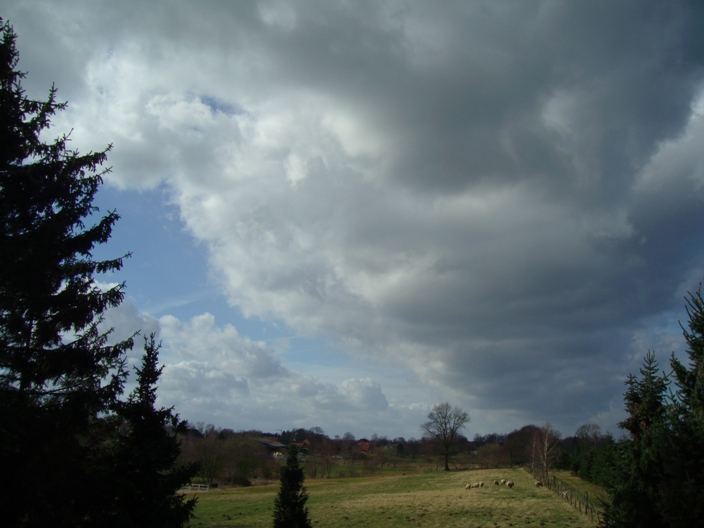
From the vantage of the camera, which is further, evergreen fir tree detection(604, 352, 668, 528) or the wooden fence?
the wooden fence

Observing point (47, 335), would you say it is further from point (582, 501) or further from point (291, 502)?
point (582, 501)

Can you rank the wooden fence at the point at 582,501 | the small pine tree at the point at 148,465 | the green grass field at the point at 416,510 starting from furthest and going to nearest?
the green grass field at the point at 416,510 → the wooden fence at the point at 582,501 → the small pine tree at the point at 148,465

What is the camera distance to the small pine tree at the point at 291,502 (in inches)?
1054

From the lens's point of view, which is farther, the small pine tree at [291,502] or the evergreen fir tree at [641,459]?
the small pine tree at [291,502]

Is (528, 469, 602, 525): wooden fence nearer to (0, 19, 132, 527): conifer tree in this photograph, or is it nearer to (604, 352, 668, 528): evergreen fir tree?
(604, 352, 668, 528): evergreen fir tree

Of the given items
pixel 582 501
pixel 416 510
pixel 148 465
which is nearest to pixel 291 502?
pixel 148 465

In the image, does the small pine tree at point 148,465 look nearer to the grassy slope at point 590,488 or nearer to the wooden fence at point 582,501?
the wooden fence at point 582,501

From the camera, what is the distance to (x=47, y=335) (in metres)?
14.6

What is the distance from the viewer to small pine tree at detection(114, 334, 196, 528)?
52.3 ft

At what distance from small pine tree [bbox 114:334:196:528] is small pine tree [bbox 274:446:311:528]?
1092cm

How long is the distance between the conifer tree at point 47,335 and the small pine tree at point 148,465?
559mm

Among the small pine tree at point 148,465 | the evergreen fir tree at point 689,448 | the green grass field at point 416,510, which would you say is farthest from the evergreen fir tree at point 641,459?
the green grass field at point 416,510

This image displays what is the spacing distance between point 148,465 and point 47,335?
5.14 m

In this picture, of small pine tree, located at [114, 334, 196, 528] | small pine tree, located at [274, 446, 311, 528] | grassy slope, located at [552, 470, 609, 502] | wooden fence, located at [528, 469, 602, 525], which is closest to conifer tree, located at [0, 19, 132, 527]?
small pine tree, located at [114, 334, 196, 528]
